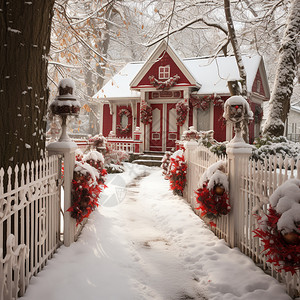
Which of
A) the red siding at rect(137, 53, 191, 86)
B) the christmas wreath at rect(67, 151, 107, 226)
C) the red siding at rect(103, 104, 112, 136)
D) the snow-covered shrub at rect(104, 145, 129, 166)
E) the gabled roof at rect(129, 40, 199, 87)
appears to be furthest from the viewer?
the red siding at rect(103, 104, 112, 136)

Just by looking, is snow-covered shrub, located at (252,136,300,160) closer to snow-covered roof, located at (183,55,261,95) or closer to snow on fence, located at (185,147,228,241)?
snow on fence, located at (185,147,228,241)

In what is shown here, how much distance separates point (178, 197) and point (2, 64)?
246 inches

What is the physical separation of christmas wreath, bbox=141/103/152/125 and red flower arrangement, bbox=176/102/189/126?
169 cm

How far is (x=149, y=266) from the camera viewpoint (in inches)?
171

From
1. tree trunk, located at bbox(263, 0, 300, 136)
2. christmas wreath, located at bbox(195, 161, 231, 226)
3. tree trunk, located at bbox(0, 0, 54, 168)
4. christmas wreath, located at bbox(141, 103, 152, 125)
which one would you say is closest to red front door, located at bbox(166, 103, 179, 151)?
christmas wreath, located at bbox(141, 103, 152, 125)

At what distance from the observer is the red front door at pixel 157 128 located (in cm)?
1898

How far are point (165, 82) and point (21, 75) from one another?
1460cm

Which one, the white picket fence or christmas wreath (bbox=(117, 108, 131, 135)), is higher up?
christmas wreath (bbox=(117, 108, 131, 135))

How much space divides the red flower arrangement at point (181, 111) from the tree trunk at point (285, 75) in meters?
5.53

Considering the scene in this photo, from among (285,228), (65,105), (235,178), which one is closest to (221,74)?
(235,178)

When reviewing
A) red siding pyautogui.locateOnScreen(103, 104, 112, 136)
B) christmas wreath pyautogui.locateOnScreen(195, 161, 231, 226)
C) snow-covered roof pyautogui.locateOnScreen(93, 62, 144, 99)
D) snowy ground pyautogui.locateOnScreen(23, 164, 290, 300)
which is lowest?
snowy ground pyautogui.locateOnScreen(23, 164, 290, 300)

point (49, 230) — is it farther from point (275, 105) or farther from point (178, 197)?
point (275, 105)

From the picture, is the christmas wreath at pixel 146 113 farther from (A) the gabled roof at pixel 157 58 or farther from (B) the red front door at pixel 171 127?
(A) the gabled roof at pixel 157 58

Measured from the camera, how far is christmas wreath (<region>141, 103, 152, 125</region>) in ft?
60.2
